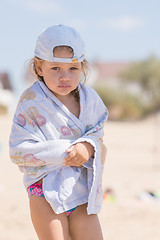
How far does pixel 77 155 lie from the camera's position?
2.48 metres

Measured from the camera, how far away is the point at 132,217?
18.1 feet

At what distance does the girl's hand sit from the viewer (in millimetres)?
2467

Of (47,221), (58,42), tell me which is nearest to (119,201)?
(47,221)

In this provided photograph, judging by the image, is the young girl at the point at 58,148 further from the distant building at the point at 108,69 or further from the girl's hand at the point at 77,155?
the distant building at the point at 108,69

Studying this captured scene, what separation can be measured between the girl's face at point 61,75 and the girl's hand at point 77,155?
35cm

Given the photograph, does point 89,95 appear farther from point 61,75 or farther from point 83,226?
point 83,226

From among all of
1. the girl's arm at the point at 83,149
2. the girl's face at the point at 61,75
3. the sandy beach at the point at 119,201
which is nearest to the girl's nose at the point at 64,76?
the girl's face at the point at 61,75

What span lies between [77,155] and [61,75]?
0.50m

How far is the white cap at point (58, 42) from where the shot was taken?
245cm

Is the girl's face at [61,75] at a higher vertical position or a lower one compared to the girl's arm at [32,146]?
higher

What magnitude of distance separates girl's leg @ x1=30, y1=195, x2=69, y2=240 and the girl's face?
27.4 inches

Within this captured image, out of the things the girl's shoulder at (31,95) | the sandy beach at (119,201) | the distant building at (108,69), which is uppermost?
the girl's shoulder at (31,95)

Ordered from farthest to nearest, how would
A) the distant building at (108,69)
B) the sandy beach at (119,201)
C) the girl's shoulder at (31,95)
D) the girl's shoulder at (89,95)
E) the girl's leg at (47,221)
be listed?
the distant building at (108,69), the sandy beach at (119,201), the girl's shoulder at (89,95), the girl's shoulder at (31,95), the girl's leg at (47,221)

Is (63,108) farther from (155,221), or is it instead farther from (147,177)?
(147,177)
